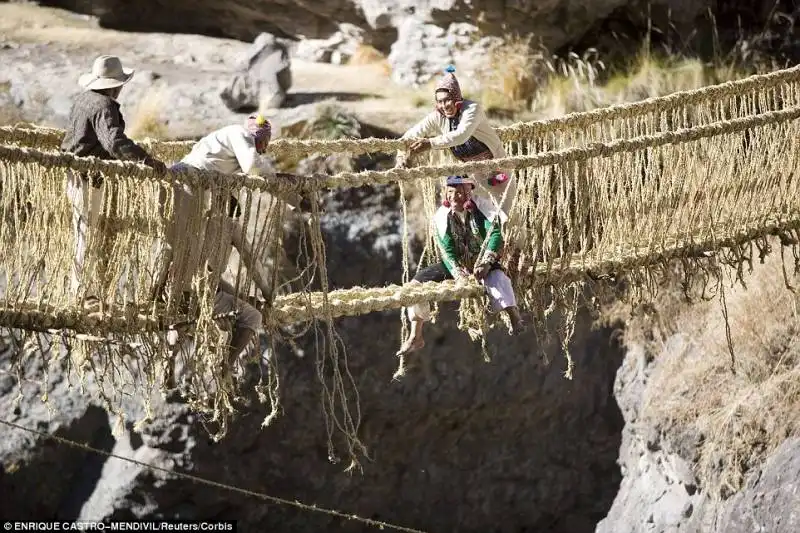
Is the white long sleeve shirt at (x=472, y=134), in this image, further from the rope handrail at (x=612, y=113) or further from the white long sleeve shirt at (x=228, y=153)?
the white long sleeve shirt at (x=228, y=153)

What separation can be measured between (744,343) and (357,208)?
2.46 metres

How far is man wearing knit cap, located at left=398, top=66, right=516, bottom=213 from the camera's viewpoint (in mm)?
5059

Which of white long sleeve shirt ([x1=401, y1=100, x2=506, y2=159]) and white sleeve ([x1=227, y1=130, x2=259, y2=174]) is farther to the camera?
white long sleeve shirt ([x1=401, y1=100, x2=506, y2=159])

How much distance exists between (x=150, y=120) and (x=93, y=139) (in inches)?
150

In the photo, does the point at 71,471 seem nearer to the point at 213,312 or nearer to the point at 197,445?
the point at 197,445

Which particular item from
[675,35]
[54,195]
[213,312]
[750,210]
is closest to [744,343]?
[750,210]

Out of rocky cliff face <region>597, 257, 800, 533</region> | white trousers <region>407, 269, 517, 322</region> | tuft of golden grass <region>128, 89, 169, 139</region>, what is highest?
white trousers <region>407, 269, 517, 322</region>

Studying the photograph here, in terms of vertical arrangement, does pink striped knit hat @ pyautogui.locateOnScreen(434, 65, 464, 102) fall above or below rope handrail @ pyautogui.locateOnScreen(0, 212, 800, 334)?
above

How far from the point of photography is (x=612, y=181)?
5.23 m

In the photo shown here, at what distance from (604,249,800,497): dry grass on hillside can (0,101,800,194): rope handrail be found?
1.62 m

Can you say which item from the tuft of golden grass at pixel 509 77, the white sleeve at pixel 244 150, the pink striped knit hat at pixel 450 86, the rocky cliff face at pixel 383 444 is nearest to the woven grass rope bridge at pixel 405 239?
the white sleeve at pixel 244 150

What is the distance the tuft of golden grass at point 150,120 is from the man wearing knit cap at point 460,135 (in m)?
3.22

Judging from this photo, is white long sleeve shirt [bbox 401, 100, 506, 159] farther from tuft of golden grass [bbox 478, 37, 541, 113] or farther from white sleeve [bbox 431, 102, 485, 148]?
tuft of golden grass [bbox 478, 37, 541, 113]

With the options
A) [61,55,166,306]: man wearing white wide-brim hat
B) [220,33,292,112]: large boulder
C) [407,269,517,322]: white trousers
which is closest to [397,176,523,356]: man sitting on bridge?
[407,269,517,322]: white trousers
